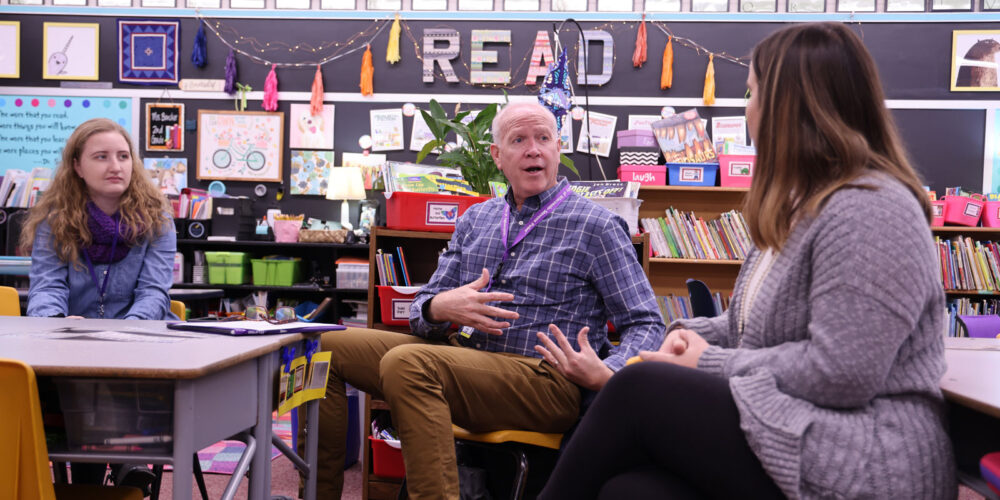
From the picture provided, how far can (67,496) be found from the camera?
1.37 metres

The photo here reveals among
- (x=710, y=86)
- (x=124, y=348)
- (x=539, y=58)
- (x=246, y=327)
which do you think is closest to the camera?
(x=124, y=348)

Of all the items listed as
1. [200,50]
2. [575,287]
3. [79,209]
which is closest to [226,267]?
[200,50]

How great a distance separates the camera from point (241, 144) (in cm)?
538

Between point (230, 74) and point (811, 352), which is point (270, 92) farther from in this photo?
point (811, 352)

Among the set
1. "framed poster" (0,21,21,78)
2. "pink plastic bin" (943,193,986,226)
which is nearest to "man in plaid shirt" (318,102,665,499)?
"pink plastic bin" (943,193,986,226)

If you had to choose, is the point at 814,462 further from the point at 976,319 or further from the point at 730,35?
the point at 730,35

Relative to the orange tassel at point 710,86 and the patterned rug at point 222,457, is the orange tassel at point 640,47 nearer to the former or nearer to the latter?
the orange tassel at point 710,86

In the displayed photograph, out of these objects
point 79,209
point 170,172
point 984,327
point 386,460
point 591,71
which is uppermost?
point 591,71

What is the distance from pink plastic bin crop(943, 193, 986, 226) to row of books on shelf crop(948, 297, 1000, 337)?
52 centimetres

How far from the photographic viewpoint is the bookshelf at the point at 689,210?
4.79 m

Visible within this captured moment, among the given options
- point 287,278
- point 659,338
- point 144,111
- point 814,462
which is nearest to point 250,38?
point 144,111

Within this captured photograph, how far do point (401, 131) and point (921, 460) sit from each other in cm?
474

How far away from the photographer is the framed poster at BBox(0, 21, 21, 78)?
548 centimetres

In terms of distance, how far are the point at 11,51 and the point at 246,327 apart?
536cm
